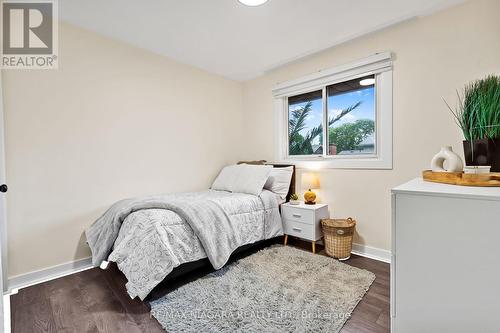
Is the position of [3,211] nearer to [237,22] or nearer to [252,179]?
[252,179]

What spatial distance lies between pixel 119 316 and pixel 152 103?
2.19 metres

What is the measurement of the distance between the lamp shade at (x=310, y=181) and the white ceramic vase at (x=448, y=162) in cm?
143

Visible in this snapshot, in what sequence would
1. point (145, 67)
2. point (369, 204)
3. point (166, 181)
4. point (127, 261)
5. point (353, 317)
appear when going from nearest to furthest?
1. point (353, 317)
2. point (127, 261)
3. point (369, 204)
4. point (145, 67)
5. point (166, 181)

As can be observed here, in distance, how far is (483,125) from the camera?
4.05 feet

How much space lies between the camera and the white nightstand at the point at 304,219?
249 cm

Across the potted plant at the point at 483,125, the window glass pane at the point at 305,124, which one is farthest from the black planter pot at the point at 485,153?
the window glass pane at the point at 305,124

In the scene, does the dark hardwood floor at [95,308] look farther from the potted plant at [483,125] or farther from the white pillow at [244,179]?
the white pillow at [244,179]

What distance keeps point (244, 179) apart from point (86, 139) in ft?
5.77

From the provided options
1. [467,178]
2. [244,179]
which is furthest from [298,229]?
[467,178]

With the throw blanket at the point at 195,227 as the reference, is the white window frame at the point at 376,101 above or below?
above

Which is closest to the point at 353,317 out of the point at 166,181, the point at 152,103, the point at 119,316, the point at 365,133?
the point at 119,316

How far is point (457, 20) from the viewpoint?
76.4 inches

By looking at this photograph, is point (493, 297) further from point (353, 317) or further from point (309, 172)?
point (309, 172)

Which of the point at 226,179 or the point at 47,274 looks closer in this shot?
the point at 47,274
